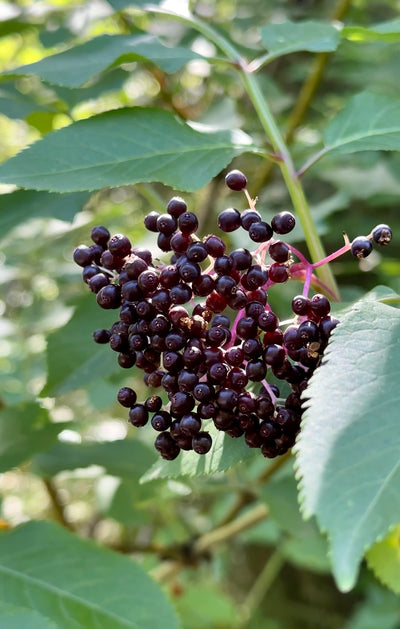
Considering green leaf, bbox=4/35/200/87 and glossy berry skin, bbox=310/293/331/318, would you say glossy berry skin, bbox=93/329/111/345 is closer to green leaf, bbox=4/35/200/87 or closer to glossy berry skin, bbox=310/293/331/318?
glossy berry skin, bbox=310/293/331/318

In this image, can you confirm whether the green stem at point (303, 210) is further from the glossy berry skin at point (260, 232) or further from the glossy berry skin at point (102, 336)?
the glossy berry skin at point (102, 336)

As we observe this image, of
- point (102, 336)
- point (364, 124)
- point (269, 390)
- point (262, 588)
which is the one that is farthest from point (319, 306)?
point (262, 588)

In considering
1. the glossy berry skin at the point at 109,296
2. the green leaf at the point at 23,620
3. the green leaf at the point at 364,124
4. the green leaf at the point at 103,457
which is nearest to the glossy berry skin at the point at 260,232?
the glossy berry skin at the point at 109,296

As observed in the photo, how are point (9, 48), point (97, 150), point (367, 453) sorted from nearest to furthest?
point (367, 453), point (97, 150), point (9, 48)

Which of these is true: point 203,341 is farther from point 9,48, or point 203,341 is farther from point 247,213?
point 9,48

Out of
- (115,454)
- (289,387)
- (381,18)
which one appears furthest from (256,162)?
(289,387)
